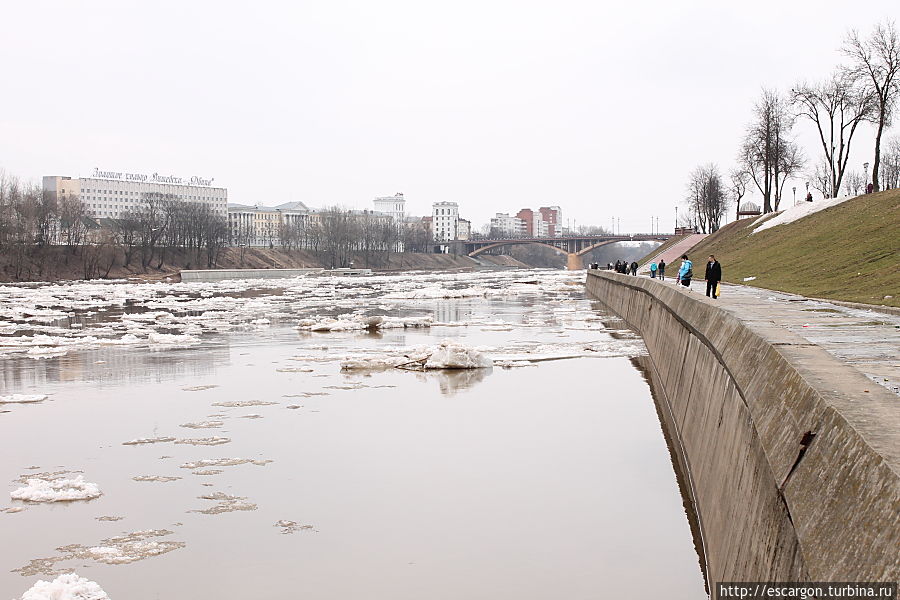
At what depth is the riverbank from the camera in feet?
328

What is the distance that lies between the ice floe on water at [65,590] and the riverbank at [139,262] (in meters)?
97.9

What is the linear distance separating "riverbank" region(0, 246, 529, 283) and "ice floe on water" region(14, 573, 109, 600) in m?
97.9

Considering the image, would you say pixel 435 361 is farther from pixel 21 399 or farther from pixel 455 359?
pixel 21 399

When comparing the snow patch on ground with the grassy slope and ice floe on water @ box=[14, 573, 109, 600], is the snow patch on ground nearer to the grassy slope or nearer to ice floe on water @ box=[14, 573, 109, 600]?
the grassy slope

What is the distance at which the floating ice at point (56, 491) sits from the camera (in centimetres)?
1148

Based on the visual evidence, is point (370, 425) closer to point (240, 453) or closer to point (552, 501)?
point (240, 453)

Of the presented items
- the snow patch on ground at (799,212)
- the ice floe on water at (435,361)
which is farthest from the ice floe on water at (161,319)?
the snow patch on ground at (799,212)

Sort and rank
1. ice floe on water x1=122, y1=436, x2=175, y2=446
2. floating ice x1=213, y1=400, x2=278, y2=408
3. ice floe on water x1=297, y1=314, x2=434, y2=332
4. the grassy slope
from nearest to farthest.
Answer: ice floe on water x1=122, y1=436, x2=175, y2=446 < floating ice x1=213, y1=400, x2=278, y2=408 < the grassy slope < ice floe on water x1=297, y1=314, x2=434, y2=332

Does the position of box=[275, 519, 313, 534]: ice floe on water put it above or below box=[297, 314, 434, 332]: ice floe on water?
below

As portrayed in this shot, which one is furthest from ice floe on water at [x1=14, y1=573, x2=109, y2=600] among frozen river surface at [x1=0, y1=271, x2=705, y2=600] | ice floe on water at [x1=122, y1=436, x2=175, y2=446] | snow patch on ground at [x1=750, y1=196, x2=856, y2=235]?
snow patch on ground at [x1=750, y1=196, x2=856, y2=235]

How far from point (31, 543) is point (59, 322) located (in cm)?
3392

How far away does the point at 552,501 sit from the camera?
1151cm

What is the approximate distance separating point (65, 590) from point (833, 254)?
130 ft

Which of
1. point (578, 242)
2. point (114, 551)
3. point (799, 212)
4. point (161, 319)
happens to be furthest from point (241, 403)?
point (578, 242)
